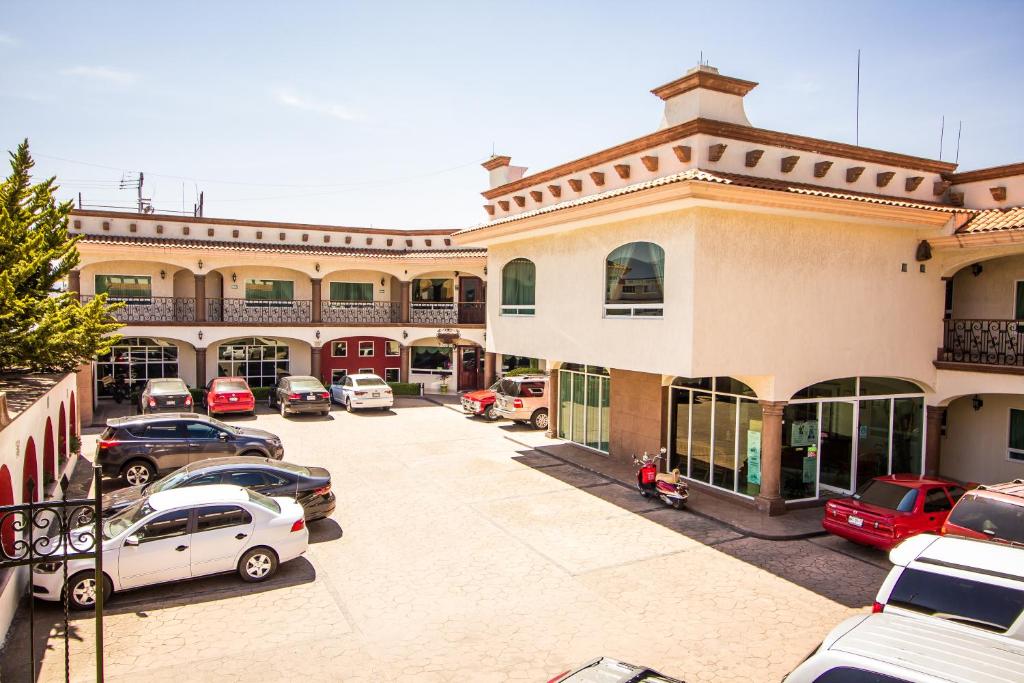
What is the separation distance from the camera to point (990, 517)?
10219mm

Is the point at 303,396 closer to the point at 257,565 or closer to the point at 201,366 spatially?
the point at 201,366

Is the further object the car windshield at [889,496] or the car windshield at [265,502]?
the car windshield at [889,496]

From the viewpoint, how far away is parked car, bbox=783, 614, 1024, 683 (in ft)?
17.3

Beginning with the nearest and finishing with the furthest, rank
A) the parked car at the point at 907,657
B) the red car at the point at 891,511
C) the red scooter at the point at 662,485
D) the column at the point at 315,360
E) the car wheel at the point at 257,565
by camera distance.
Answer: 1. the parked car at the point at 907,657
2. the car wheel at the point at 257,565
3. the red car at the point at 891,511
4. the red scooter at the point at 662,485
5. the column at the point at 315,360

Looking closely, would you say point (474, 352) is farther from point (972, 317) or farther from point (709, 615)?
point (709, 615)

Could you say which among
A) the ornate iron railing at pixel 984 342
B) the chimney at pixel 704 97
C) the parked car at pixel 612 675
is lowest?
the parked car at pixel 612 675

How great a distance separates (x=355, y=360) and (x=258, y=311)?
5194 mm

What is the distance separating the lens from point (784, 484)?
48.8ft

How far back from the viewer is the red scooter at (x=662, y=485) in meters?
14.5

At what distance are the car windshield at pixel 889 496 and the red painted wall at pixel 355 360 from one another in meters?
24.7

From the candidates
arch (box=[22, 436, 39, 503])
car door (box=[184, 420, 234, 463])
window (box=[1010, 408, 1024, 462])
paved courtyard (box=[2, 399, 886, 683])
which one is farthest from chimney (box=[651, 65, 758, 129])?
arch (box=[22, 436, 39, 503])

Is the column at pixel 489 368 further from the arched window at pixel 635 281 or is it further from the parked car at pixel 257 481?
the parked car at pixel 257 481

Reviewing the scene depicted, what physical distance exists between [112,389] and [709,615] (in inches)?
1090

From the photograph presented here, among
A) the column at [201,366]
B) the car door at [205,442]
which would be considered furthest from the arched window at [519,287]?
the column at [201,366]
